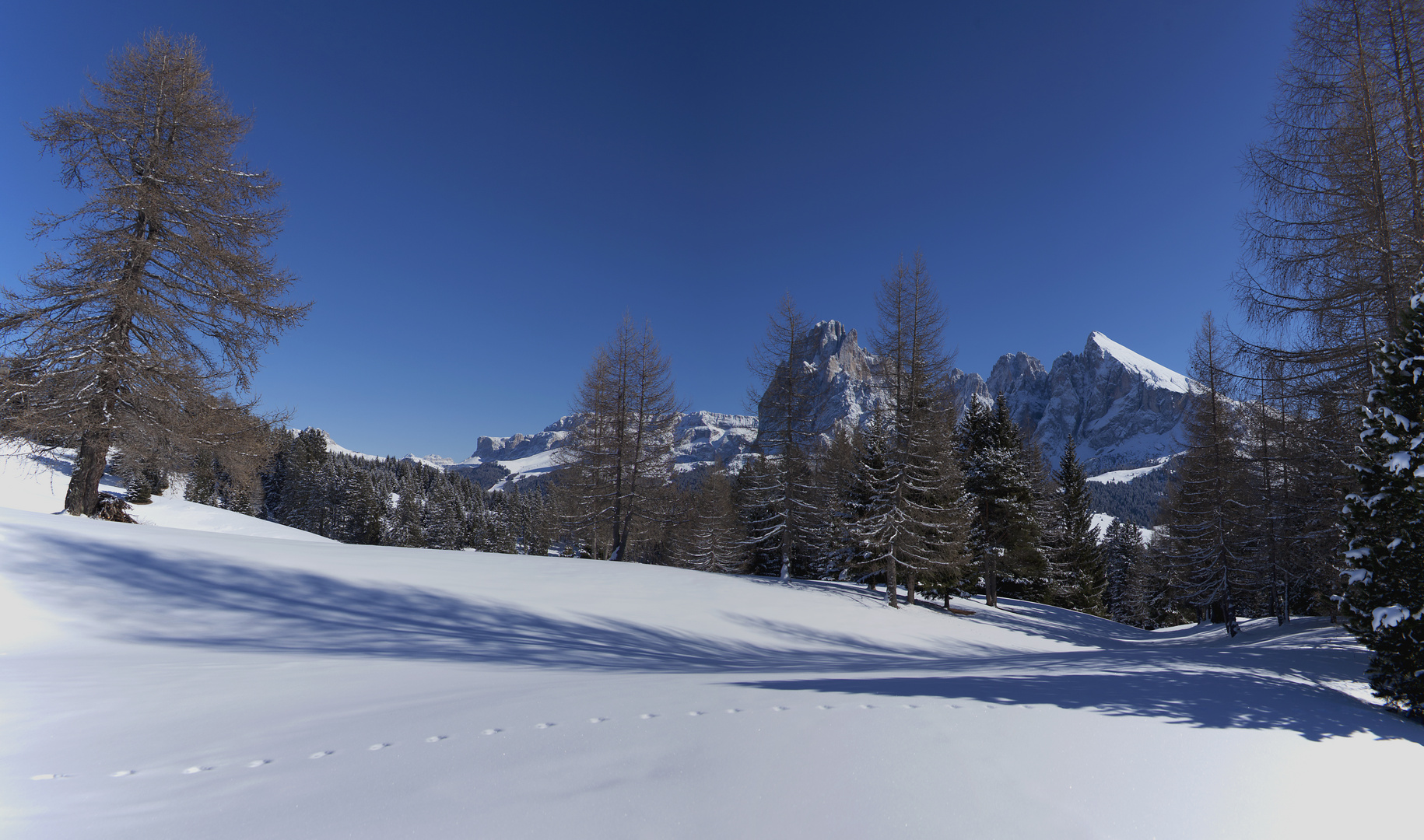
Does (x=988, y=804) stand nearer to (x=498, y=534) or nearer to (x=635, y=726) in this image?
(x=635, y=726)

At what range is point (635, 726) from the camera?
10.5 ft

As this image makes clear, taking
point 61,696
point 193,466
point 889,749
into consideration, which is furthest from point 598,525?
point 889,749

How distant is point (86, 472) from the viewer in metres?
10.7

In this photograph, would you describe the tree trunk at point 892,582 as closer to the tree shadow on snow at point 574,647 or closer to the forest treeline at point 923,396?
the forest treeline at point 923,396

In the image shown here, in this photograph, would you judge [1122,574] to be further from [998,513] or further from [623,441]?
[623,441]

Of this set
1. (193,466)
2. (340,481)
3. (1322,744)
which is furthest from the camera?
(340,481)

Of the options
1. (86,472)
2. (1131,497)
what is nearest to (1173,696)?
(86,472)

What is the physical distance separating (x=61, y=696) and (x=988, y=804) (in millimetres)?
5806

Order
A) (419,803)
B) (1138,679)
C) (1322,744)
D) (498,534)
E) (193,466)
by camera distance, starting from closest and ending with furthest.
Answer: (419,803) < (1322,744) < (1138,679) < (193,466) < (498,534)

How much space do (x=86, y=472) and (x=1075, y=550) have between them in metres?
39.2

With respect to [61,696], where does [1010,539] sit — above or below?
above

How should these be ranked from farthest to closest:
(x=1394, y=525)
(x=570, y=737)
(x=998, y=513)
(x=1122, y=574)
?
(x=1122, y=574)
(x=998, y=513)
(x=1394, y=525)
(x=570, y=737)

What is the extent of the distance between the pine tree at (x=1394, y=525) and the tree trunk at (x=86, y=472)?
18.7m

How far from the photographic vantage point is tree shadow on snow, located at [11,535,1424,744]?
13.9 ft
